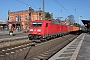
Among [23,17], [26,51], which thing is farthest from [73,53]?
[23,17]

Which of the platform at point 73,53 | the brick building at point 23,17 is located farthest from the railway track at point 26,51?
the brick building at point 23,17

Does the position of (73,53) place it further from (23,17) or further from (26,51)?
(23,17)

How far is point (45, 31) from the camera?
1041 inches

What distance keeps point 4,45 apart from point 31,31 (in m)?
7.34

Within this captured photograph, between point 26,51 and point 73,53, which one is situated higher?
point 73,53

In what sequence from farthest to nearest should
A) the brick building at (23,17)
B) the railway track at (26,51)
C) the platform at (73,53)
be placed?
the brick building at (23,17)
the railway track at (26,51)
the platform at (73,53)

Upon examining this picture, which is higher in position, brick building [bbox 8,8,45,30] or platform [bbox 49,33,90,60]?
brick building [bbox 8,8,45,30]

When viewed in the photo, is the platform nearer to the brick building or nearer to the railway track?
the railway track

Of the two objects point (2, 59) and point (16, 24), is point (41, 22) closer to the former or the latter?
point (2, 59)

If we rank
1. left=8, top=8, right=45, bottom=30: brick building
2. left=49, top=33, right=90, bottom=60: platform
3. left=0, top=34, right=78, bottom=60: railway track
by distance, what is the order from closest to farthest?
1. left=49, top=33, right=90, bottom=60: platform
2. left=0, top=34, right=78, bottom=60: railway track
3. left=8, top=8, right=45, bottom=30: brick building

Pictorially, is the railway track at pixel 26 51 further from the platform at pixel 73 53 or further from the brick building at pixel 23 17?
the brick building at pixel 23 17

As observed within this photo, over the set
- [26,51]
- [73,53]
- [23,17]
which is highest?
[23,17]

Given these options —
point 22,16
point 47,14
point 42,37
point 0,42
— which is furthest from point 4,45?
point 47,14

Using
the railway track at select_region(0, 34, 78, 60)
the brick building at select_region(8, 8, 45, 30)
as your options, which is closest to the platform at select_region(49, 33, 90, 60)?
the railway track at select_region(0, 34, 78, 60)
